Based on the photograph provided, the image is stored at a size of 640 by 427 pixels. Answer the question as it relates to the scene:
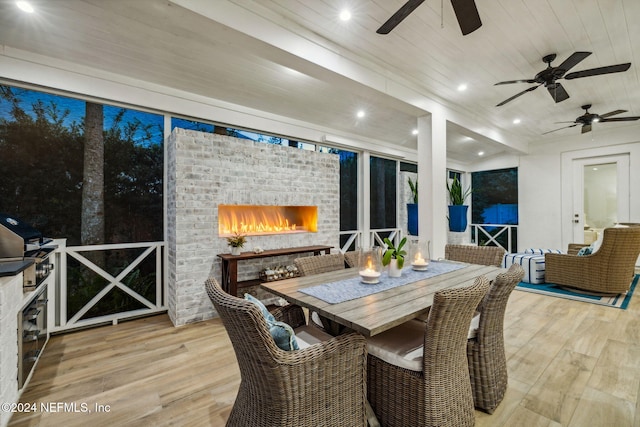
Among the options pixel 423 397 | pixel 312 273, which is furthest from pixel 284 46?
pixel 423 397

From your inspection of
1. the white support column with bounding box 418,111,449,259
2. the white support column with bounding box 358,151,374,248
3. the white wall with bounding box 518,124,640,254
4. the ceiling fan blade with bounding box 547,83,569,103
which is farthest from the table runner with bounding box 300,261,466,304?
the white wall with bounding box 518,124,640,254

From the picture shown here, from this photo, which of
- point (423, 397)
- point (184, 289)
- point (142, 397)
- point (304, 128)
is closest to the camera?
point (423, 397)

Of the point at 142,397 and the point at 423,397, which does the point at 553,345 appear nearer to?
the point at 423,397

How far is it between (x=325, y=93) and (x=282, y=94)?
0.52 metres

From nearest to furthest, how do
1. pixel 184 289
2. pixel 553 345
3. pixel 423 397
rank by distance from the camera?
pixel 423 397 → pixel 553 345 → pixel 184 289

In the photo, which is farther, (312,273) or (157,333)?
(157,333)

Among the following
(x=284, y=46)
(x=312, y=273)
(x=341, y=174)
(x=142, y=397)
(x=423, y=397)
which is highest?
(x=284, y=46)

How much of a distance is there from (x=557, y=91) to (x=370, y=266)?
3.31 meters

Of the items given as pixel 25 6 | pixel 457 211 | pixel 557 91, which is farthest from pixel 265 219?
pixel 457 211

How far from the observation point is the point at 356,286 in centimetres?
189

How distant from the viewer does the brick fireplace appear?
318 centimetres

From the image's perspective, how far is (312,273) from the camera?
2.42m

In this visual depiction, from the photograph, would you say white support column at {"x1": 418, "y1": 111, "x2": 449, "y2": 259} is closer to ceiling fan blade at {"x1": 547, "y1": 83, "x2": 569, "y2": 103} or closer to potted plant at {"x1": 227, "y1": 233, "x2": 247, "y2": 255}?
ceiling fan blade at {"x1": 547, "y1": 83, "x2": 569, "y2": 103}

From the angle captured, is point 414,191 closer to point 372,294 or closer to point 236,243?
point 236,243
